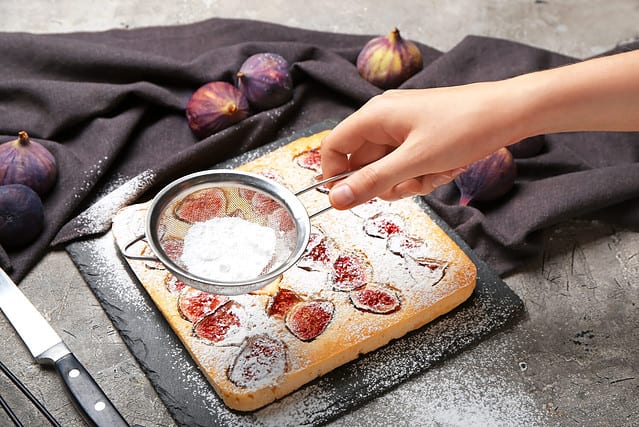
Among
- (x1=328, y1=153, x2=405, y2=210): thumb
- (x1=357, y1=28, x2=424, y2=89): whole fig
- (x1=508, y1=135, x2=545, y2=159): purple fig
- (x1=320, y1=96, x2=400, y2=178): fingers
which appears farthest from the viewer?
(x1=357, y1=28, x2=424, y2=89): whole fig

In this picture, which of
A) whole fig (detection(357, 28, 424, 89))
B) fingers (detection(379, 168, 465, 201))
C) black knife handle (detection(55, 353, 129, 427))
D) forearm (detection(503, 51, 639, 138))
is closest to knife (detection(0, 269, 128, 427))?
black knife handle (detection(55, 353, 129, 427))

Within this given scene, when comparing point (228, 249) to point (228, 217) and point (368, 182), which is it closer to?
point (228, 217)

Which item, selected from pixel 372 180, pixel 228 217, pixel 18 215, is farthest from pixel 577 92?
pixel 18 215

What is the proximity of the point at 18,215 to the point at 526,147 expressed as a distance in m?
1.13

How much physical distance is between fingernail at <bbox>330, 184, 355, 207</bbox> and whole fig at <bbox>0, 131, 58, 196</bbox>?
738mm

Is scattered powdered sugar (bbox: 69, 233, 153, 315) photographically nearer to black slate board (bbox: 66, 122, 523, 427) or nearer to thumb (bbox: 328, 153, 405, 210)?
black slate board (bbox: 66, 122, 523, 427)

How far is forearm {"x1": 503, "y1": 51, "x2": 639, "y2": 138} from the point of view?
1396 millimetres

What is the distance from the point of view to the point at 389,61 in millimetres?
2076

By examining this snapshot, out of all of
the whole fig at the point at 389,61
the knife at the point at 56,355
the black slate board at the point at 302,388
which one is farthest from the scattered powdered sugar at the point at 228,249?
the whole fig at the point at 389,61

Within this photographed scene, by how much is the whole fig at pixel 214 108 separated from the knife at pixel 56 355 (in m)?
0.58

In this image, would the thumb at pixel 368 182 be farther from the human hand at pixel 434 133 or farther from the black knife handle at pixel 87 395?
the black knife handle at pixel 87 395

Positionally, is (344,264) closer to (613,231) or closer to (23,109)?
(613,231)

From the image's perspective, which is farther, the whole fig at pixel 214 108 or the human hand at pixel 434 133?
the whole fig at pixel 214 108

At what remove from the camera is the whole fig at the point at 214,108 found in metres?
1.94
